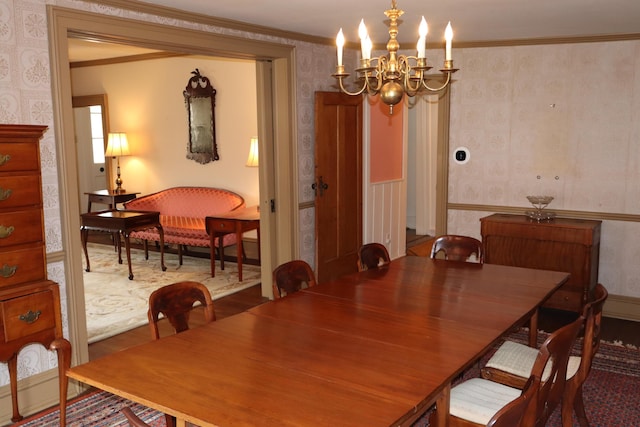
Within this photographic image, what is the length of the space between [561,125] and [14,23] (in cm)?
427

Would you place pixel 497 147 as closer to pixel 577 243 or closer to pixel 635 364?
pixel 577 243

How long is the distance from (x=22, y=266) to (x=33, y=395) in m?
0.86

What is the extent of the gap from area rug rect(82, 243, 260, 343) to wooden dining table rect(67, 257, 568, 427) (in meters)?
2.46

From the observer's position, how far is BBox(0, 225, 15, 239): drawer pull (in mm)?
2855

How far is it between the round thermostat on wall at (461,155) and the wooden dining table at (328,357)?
8.68 feet

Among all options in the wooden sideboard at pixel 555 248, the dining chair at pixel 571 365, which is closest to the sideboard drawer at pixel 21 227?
the dining chair at pixel 571 365

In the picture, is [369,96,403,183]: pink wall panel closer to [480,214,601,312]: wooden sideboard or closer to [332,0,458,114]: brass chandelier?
[480,214,601,312]: wooden sideboard

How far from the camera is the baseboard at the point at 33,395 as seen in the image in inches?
126

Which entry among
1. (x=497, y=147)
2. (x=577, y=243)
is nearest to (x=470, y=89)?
(x=497, y=147)

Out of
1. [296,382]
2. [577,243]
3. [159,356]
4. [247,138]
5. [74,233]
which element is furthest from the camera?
[247,138]

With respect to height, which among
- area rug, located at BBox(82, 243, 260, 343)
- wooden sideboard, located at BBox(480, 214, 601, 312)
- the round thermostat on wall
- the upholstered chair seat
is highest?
the round thermostat on wall

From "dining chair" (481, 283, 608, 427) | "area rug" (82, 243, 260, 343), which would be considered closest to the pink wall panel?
"area rug" (82, 243, 260, 343)

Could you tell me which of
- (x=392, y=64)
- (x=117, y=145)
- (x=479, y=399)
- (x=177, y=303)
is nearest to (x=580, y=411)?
(x=479, y=399)

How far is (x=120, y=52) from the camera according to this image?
7.58 metres
